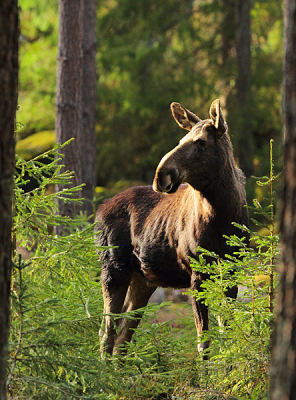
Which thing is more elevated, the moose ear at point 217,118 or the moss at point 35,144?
the moose ear at point 217,118

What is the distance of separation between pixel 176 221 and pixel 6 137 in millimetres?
3442

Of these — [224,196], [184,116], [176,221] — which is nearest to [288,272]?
[224,196]

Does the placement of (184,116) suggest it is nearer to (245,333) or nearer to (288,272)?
(245,333)

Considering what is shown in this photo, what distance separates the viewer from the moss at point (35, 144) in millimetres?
16709

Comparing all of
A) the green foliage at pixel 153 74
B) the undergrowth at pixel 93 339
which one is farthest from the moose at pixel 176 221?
the green foliage at pixel 153 74

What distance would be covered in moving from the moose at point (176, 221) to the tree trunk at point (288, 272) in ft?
7.54

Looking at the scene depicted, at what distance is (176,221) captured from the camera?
253 inches

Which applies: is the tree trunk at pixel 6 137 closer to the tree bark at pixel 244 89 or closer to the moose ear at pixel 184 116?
the moose ear at pixel 184 116

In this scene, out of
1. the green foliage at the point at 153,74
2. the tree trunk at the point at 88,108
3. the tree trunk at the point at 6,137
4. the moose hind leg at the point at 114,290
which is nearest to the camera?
the tree trunk at the point at 6,137

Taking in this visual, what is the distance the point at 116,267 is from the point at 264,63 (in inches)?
453

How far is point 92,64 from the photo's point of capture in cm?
1191

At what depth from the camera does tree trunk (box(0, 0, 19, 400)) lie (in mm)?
3221

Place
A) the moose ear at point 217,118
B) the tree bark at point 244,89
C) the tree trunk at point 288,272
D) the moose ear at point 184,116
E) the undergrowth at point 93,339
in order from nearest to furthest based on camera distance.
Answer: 1. the tree trunk at point 288,272
2. the undergrowth at point 93,339
3. the moose ear at point 217,118
4. the moose ear at point 184,116
5. the tree bark at point 244,89

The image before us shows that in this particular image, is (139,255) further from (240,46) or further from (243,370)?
(240,46)
